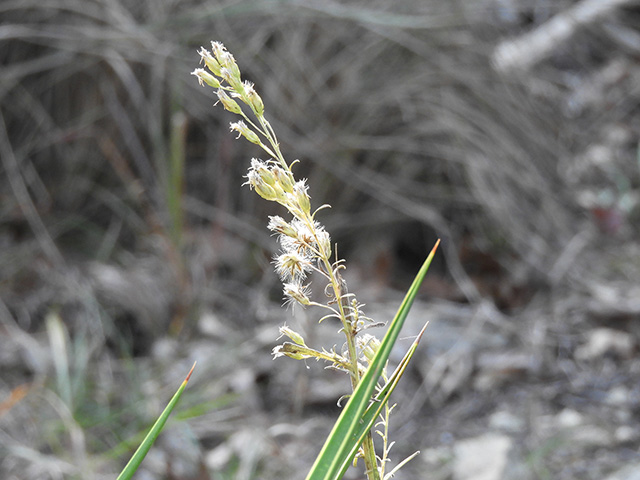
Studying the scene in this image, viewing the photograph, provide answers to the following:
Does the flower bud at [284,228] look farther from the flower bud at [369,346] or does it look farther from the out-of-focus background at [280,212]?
the out-of-focus background at [280,212]

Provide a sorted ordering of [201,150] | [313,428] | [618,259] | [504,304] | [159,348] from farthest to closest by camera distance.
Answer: [201,150]
[618,259]
[504,304]
[159,348]
[313,428]

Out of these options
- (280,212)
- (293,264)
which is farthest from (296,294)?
(280,212)

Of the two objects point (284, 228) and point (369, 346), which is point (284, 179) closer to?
point (284, 228)

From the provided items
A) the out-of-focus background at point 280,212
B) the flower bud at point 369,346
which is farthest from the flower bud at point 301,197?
the out-of-focus background at point 280,212

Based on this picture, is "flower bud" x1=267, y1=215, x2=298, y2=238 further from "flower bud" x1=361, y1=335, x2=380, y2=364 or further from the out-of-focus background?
the out-of-focus background

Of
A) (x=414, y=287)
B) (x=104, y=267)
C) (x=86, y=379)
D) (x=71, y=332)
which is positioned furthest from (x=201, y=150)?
(x=414, y=287)

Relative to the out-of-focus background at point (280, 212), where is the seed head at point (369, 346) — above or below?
above

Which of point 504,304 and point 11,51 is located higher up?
point 11,51

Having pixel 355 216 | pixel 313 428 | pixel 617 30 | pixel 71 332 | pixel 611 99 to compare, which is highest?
pixel 617 30

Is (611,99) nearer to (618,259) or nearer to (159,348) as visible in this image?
(618,259)
